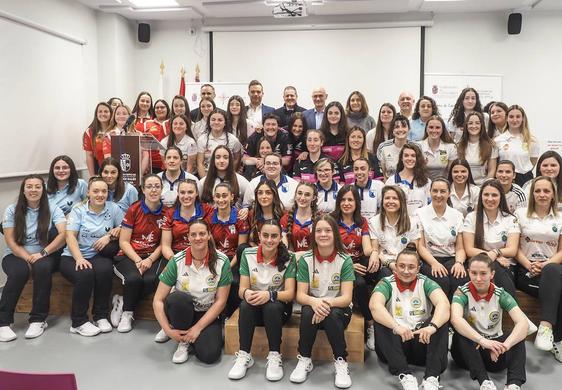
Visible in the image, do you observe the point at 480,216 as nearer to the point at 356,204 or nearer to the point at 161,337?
the point at 356,204

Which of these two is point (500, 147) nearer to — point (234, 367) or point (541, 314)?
point (541, 314)

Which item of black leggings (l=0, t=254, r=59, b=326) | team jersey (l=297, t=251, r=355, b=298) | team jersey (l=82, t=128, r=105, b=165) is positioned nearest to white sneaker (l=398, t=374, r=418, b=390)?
team jersey (l=297, t=251, r=355, b=298)

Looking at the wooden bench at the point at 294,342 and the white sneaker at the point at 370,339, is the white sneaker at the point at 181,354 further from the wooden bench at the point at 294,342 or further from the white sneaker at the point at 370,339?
the white sneaker at the point at 370,339

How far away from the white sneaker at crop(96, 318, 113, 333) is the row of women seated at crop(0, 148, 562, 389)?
0.02 metres

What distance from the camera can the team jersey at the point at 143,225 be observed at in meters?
3.96

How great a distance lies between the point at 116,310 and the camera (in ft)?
12.8

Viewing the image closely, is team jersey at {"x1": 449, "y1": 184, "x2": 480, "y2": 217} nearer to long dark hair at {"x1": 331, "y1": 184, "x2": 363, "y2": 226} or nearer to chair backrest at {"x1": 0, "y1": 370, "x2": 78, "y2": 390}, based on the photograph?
long dark hair at {"x1": 331, "y1": 184, "x2": 363, "y2": 226}

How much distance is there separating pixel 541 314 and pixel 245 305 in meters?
2.11

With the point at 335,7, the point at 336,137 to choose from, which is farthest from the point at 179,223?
the point at 335,7

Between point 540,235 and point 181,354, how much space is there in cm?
282

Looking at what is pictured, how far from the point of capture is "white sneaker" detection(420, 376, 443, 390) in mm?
2758

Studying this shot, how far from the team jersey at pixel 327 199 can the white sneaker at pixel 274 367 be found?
4.57ft

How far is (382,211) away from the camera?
3.67m

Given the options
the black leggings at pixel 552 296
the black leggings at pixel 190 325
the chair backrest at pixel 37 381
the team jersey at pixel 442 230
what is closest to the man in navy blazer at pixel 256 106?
the team jersey at pixel 442 230
